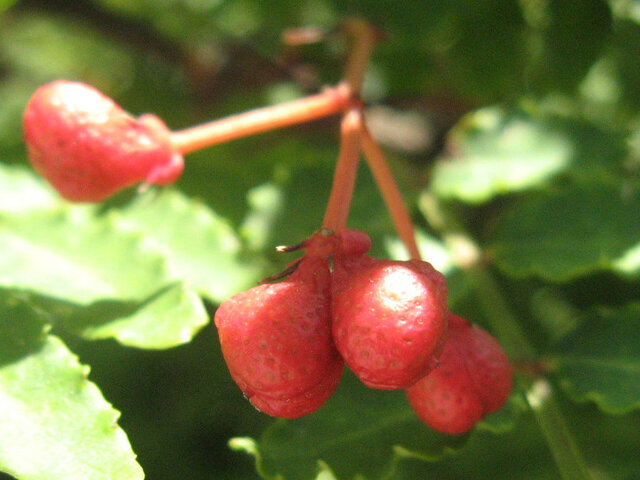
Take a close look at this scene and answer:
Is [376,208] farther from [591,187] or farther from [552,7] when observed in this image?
[552,7]

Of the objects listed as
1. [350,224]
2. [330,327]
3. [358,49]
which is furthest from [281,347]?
[358,49]

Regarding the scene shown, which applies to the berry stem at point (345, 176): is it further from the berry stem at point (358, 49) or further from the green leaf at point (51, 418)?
the green leaf at point (51, 418)

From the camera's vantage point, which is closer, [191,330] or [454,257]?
[191,330]

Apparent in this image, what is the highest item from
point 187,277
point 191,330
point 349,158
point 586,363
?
point 349,158

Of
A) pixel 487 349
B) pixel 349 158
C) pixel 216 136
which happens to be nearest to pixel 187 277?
pixel 216 136

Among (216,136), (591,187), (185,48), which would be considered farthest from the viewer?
(185,48)

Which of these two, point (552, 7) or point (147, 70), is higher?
point (552, 7)

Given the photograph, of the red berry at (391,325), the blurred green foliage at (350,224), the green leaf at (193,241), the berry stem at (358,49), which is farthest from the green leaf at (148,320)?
the berry stem at (358,49)
